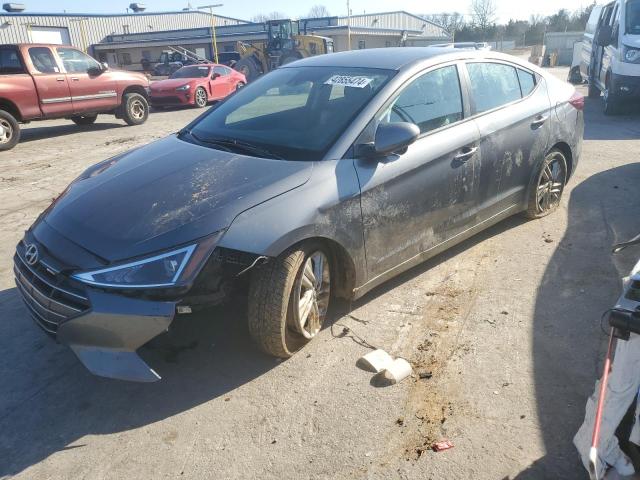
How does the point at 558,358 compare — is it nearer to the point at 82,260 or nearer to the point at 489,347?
the point at 489,347

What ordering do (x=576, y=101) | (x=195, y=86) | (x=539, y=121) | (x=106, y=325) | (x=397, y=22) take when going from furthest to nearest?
(x=397, y=22) < (x=195, y=86) < (x=576, y=101) < (x=539, y=121) < (x=106, y=325)

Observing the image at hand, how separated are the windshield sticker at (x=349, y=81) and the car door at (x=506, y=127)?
0.99m

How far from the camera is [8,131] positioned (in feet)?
32.8

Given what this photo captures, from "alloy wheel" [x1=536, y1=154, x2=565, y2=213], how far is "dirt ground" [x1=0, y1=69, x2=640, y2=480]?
86cm

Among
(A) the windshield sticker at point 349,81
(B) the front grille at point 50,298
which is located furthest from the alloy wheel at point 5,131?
(A) the windshield sticker at point 349,81

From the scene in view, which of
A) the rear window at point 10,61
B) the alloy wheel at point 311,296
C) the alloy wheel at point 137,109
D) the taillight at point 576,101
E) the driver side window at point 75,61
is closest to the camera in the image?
the alloy wheel at point 311,296

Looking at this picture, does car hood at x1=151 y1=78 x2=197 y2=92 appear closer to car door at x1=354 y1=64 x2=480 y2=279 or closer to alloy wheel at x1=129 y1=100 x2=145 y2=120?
alloy wheel at x1=129 y1=100 x2=145 y2=120

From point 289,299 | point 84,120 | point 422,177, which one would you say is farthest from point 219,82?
point 289,299

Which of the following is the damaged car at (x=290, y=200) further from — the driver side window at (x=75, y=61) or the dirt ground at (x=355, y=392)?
the driver side window at (x=75, y=61)

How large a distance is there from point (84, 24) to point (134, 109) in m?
39.2

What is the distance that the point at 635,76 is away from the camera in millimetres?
9984

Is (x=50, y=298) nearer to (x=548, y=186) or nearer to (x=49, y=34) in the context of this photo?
(x=548, y=186)

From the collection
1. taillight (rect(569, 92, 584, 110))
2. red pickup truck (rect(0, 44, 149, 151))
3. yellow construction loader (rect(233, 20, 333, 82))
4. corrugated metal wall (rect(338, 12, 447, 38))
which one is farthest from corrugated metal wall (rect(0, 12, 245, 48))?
taillight (rect(569, 92, 584, 110))

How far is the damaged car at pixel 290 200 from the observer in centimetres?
256
